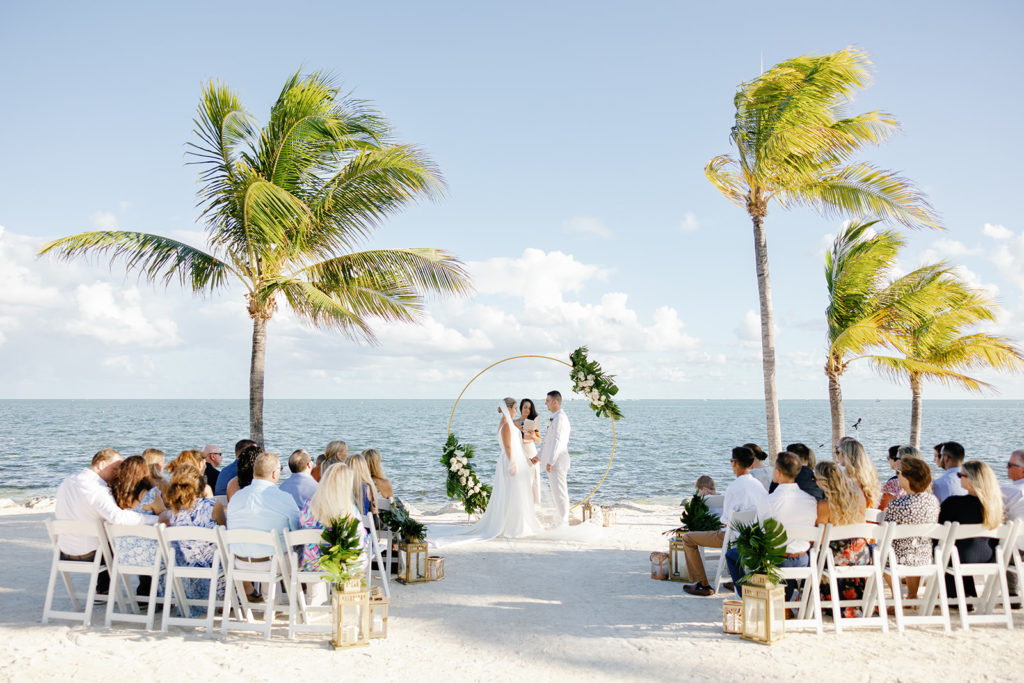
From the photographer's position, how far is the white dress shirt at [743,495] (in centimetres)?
668

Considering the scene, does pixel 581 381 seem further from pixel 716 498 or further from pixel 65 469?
pixel 65 469

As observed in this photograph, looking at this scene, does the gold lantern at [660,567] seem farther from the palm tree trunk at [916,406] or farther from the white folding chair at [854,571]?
the palm tree trunk at [916,406]

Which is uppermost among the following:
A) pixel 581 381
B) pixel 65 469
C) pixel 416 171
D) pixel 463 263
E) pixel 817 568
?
pixel 416 171

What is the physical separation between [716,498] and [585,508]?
4011 mm

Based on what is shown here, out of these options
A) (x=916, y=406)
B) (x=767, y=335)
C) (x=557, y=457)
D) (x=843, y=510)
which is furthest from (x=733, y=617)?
(x=916, y=406)

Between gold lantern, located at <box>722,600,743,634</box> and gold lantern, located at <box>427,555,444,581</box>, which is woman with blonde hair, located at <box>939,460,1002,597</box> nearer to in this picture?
gold lantern, located at <box>722,600,743,634</box>

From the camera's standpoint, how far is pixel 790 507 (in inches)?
231

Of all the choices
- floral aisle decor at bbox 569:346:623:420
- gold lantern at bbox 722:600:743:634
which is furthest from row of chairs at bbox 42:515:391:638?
floral aisle decor at bbox 569:346:623:420

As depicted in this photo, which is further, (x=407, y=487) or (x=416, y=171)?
(x=407, y=487)

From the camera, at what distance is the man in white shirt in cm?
673

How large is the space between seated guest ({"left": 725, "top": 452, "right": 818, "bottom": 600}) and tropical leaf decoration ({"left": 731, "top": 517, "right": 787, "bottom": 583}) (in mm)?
352

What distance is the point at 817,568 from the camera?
18.8 ft

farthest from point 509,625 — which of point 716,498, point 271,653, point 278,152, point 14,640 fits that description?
point 278,152

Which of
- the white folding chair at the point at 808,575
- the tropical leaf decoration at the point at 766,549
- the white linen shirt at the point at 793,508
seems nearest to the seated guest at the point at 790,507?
the white linen shirt at the point at 793,508
